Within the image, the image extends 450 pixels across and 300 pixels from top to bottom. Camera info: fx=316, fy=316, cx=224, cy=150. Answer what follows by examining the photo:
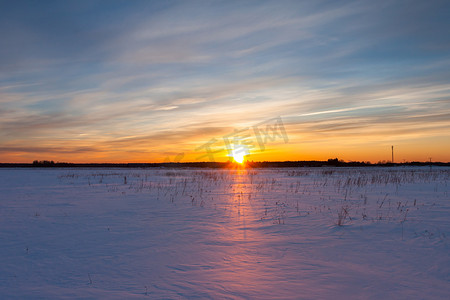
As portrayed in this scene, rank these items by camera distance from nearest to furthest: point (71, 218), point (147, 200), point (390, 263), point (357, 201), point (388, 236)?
point (390, 263), point (388, 236), point (71, 218), point (357, 201), point (147, 200)

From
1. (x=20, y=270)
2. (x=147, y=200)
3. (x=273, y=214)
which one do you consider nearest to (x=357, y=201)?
(x=273, y=214)

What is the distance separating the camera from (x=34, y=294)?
4086mm

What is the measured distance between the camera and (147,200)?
12.8 metres

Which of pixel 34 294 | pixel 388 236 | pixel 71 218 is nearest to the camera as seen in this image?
pixel 34 294

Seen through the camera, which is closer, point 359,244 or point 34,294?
point 34,294

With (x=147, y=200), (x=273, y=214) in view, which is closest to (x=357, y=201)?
(x=273, y=214)

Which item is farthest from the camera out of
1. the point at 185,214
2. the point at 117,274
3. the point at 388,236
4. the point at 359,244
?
the point at 185,214

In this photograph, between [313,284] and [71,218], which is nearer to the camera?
[313,284]

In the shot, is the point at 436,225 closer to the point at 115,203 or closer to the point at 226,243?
the point at 226,243

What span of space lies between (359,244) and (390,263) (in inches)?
42.9

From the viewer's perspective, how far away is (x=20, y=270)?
4.92 meters

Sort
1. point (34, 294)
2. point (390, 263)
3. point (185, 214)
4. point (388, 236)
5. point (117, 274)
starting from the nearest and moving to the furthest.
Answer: point (34, 294) → point (117, 274) → point (390, 263) → point (388, 236) → point (185, 214)

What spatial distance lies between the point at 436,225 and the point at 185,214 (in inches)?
259

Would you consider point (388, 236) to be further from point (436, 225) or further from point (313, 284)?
Answer: point (313, 284)
